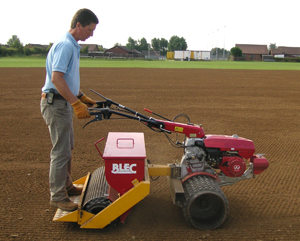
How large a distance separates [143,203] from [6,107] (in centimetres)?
796

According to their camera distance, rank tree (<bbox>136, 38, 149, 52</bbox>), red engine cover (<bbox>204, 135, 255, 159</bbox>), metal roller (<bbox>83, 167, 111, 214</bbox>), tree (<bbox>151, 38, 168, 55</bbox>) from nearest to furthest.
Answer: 1. metal roller (<bbox>83, 167, 111, 214</bbox>)
2. red engine cover (<bbox>204, 135, 255, 159</bbox>)
3. tree (<bbox>136, 38, 149, 52</bbox>)
4. tree (<bbox>151, 38, 168, 55</bbox>)

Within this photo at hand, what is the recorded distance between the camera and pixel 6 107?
10.4 m

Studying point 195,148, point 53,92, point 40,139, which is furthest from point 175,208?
point 40,139

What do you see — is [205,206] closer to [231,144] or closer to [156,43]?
[231,144]

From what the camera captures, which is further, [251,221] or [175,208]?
[175,208]

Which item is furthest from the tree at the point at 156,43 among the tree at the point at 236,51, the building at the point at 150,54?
the tree at the point at 236,51

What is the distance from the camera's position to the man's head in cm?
333

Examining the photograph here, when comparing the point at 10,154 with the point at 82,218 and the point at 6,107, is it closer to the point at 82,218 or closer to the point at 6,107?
the point at 82,218

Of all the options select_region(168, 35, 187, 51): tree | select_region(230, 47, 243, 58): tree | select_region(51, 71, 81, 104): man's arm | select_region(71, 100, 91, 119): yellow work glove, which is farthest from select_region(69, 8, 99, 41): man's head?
select_region(168, 35, 187, 51): tree

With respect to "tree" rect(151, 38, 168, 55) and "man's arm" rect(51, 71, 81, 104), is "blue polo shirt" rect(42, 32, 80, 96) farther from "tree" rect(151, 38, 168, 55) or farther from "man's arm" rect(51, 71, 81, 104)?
"tree" rect(151, 38, 168, 55)

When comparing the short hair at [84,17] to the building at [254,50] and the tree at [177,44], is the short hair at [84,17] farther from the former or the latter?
the tree at [177,44]

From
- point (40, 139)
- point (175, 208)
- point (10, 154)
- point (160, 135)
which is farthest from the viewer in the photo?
point (160, 135)

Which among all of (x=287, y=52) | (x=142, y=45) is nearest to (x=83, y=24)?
(x=287, y=52)

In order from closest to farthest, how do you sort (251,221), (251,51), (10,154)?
(251,221) < (10,154) < (251,51)
